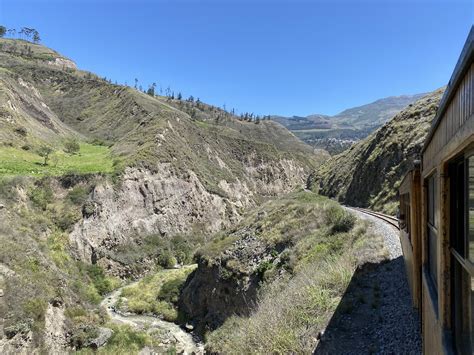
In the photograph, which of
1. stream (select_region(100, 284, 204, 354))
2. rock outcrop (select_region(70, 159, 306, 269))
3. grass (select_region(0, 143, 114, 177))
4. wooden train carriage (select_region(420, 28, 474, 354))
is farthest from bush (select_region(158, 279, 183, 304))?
wooden train carriage (select_region(420, 28, 474, 354))

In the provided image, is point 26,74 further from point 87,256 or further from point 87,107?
point 87,256

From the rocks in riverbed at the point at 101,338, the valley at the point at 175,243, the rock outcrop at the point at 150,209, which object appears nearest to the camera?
the valley at the point at 175,243

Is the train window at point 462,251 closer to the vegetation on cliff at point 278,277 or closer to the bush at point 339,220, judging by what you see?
the vegetation on cliff at point 278,277

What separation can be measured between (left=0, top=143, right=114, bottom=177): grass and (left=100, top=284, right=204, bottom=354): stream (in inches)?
664

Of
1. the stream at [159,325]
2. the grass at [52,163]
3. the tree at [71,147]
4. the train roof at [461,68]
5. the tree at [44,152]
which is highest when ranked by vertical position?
the tree at [71,147]

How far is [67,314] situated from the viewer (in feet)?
73.0

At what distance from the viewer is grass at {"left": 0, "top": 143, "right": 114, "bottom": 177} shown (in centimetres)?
3944

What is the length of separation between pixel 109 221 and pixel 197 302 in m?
19.3

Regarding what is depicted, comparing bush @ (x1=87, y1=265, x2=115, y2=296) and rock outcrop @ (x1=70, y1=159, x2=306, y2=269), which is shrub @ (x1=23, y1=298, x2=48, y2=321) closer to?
bush @ (x1=87, y1=265, x2=115, y2=296)

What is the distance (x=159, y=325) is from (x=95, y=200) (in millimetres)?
18986

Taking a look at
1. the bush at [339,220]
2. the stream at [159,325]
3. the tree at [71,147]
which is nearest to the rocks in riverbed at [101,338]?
the stream at [159,325]

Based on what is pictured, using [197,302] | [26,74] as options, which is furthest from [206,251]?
[26,74]

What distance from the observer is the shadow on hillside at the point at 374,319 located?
927cm

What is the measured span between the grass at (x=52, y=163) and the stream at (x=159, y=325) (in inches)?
664
